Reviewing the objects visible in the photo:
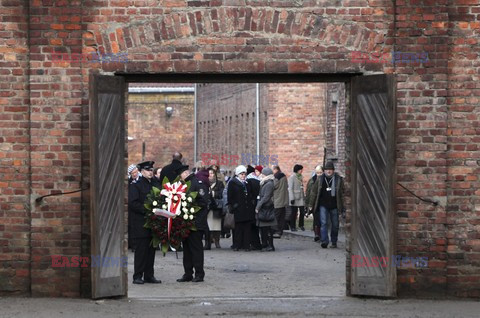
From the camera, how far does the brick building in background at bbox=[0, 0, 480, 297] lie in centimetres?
1357

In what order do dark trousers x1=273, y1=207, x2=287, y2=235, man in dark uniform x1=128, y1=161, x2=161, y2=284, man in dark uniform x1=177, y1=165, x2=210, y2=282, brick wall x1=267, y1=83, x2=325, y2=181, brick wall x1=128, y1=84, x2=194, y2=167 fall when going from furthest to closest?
brick wall x1=128, y1=84, x2=194, y2=167
brick wall x1=267, y1=83, x2=325, y2=181
dark trousers x1=273, y1=207, x2=287, y2=235
man in dark uniform x1=177, y1=165, x2=210, y2=282
man in dark uniform x1=128, y1=161, x2=161, y2=284

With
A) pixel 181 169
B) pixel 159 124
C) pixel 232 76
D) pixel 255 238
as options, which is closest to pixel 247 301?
pixel 232 76

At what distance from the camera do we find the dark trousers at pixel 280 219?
26.4m

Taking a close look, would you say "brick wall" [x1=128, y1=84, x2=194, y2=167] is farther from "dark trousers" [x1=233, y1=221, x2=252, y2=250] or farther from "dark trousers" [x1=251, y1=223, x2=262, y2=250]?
"dark trousers" [x1=233, y1=221, x2=252, y2=250]

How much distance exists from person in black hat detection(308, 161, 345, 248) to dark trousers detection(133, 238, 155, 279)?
6.73 meters

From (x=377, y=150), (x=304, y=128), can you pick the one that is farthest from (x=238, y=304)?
(x=304, y=128)

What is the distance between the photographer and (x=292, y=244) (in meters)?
25.0

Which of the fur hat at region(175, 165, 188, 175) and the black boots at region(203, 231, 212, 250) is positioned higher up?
the fur hat at region(175, 165, 188, 175)

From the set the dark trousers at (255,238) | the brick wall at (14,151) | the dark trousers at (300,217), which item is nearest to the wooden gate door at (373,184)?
the brick wall at (14,151)

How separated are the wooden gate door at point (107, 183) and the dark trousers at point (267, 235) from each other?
31.4 ft

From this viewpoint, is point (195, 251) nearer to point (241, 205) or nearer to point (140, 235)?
point (140, 235)

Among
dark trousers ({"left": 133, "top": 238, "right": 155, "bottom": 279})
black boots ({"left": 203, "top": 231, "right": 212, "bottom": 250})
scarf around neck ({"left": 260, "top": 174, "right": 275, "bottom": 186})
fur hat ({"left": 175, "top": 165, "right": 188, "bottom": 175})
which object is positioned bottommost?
black boots ({"left": 203, "top": 231, "right": 212, "bottom": 250})

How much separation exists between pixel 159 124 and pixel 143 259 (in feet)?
127

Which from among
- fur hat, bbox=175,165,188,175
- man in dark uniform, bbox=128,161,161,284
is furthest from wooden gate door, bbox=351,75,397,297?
fur hat, bbox=175,165,188,175
